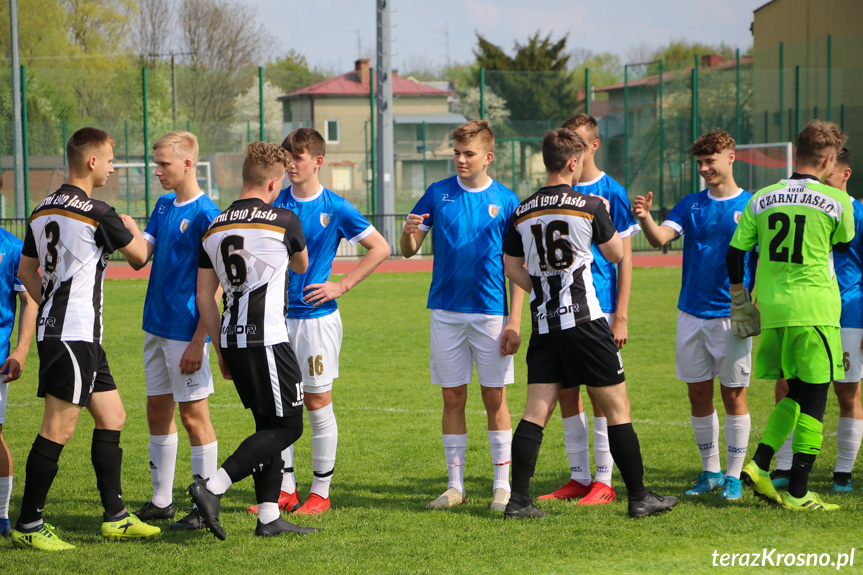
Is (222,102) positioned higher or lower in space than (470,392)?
higher

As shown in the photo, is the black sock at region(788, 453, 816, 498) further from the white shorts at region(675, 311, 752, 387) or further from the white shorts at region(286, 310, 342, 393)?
the white shorts at region(286, 310, 342, 393)

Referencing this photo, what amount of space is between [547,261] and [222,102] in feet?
88.6

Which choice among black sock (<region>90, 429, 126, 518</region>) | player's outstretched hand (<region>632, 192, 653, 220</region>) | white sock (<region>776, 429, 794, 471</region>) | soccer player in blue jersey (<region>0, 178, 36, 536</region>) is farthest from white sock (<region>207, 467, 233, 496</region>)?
white sock (<region>776, 429, 794, 471</region>)

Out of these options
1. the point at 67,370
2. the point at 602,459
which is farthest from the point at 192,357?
the point at 602,459

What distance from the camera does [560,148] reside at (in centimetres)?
494

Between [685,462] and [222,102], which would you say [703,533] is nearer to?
[685,462]

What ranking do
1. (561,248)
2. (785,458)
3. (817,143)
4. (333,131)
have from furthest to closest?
(333,131) → (785,458) → (817,143) → (561,248)

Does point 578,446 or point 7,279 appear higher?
Result: point 7,279

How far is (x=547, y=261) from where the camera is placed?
4.89 m

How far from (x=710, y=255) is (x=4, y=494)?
4.55 m

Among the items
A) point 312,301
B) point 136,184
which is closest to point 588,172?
point 312,301

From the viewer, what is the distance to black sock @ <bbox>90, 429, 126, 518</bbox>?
490 centimetres

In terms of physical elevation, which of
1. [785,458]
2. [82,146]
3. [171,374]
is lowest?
[785,458]

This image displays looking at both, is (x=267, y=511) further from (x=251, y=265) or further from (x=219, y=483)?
(x=251, y=265)
